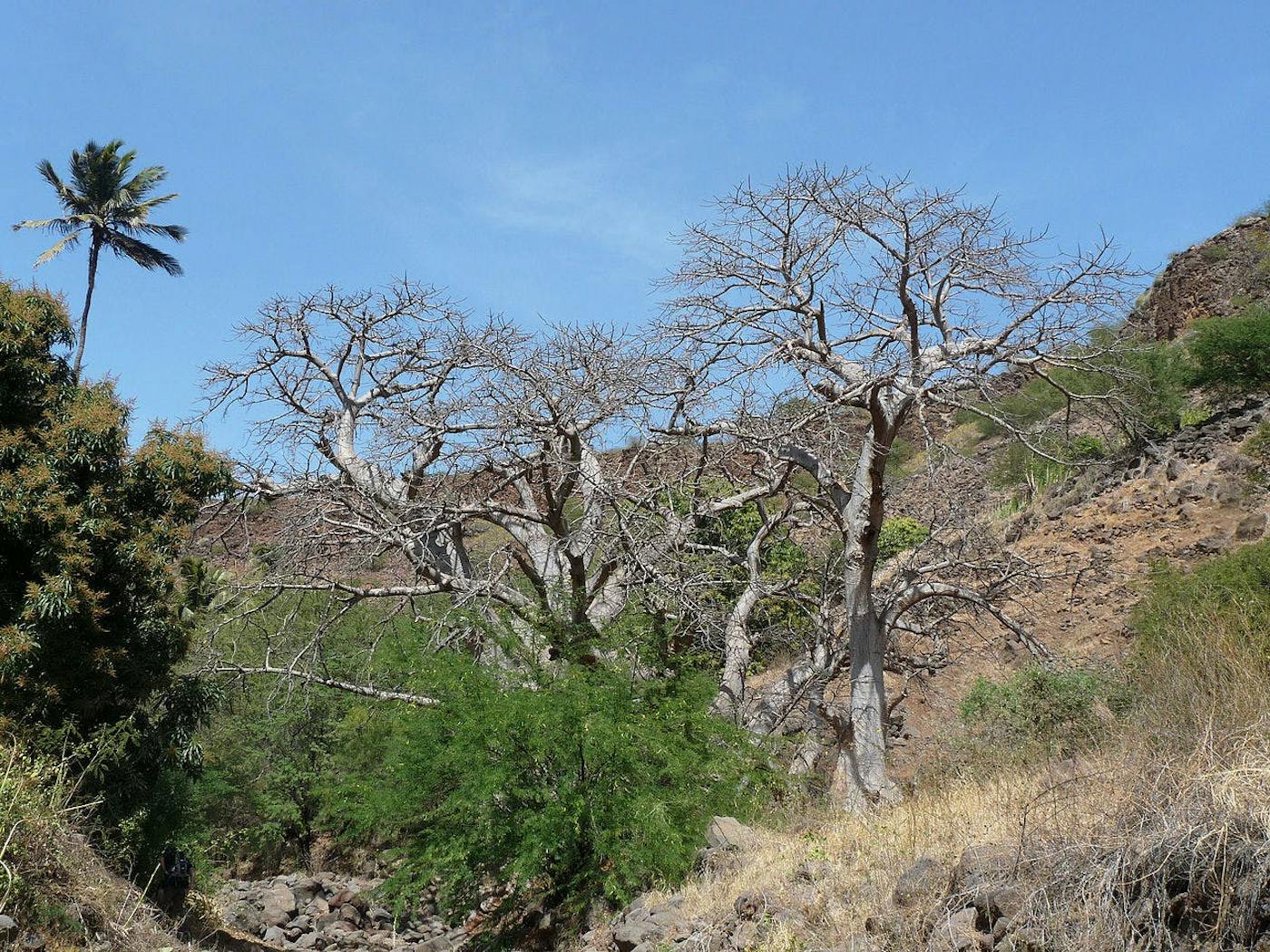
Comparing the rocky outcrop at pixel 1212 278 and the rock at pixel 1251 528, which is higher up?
the rocky outcrop at pixel 1212 278

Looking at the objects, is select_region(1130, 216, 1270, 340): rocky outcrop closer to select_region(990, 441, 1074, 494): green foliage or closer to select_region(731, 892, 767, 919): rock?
select_region(990, 441, 1074, 494): green foliage

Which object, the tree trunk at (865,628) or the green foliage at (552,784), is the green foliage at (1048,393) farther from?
the green foliage at (552,784)

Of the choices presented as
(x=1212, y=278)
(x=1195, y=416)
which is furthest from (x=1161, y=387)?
(x=1212, y=278)

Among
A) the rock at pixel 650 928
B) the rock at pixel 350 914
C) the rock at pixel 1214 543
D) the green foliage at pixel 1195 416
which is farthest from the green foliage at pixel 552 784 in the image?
the green foliage at pixel 1195 416

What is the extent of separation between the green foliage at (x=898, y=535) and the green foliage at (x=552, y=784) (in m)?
10.6

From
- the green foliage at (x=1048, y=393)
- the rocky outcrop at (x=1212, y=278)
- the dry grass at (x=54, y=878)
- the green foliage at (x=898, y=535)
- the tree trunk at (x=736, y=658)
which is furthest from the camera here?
the rocky outcrop at (x=1212, y=278)

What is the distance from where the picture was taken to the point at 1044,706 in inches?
491

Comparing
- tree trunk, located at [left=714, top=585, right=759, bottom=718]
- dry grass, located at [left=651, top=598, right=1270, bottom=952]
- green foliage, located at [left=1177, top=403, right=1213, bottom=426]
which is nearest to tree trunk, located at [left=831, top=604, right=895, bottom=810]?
tree trunk, located at [left=714, top=585, right=759, bottom=718]

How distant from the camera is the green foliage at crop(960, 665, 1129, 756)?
11578mm

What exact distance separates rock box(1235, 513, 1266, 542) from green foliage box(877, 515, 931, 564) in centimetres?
573

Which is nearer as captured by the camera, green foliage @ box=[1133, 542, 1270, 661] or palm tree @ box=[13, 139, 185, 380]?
green foliage @ box=[1133, 542, 1270, 661]

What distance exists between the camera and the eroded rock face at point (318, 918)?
16.7 meters

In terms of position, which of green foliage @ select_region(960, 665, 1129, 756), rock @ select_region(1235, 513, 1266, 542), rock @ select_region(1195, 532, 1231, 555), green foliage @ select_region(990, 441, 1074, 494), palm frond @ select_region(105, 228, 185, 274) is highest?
palm frond @ select_region(105, 228, 185, 274)

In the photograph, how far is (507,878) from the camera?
37.9ft
